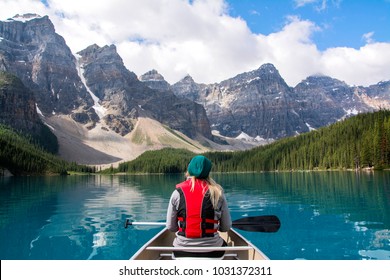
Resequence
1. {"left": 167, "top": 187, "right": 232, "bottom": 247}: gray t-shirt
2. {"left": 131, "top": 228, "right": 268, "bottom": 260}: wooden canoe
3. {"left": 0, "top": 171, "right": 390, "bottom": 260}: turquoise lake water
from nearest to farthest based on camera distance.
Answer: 1. {"left": 167, "top": 187, "right": 232, "bottom": 247}: gray t-shirt
2. {"left": 131, "top": 228, "right": 268, "bottom": 260}: wooden canoe
3. {"left": 0, "top": 171, "right": 390, "bottom": 260}: turquoise lake water

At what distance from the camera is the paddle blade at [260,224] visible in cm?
1396

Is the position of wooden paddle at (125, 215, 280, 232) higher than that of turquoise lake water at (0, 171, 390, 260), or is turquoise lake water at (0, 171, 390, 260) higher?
wooden paddle at (125, 215, 280, 232)

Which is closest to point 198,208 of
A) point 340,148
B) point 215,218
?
point 215,218

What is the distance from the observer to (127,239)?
23328 mm

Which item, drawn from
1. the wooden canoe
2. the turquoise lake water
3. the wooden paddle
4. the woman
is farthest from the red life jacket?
the turquoise lake water

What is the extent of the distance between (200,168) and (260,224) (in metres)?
5.71

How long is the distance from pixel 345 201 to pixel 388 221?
12.8 m

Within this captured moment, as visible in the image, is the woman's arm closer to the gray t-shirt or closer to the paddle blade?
the gray t-shirt

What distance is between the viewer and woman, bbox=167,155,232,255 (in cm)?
977

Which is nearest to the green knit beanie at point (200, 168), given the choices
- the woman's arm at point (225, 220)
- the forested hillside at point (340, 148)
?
the woman's arm at point (225, 220)

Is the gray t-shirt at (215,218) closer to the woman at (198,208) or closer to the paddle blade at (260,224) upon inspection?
the woman at (198,208)

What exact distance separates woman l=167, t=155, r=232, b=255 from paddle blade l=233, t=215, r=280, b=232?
13.1ft

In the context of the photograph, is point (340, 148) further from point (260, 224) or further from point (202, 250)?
point (202, 250)
